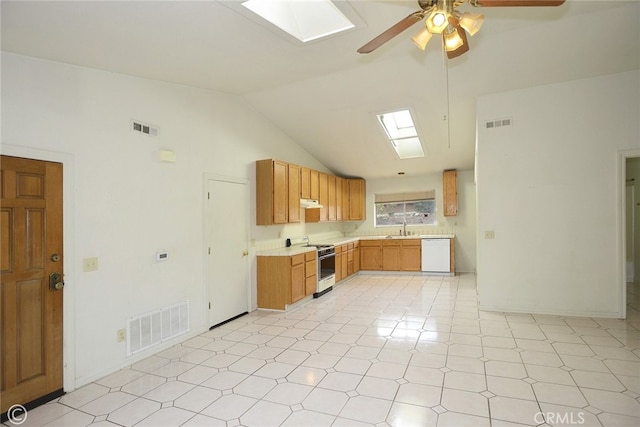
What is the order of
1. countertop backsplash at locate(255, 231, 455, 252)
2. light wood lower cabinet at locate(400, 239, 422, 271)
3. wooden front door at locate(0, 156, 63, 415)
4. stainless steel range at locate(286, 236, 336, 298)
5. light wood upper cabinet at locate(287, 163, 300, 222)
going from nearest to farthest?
wooden front door at locate(0, 156, 63, 415)
light wood upper cabinet at locate(287, 163, 300, 222)
stainless steel range at locate(286, 236, 336, 298)
countertop backsplash at locate(255, 231, 455, 252)
light wood lower cabinet at locate(400, 239, 422, 271)

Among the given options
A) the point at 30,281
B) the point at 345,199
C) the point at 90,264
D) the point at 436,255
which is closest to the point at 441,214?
the point at 436,255

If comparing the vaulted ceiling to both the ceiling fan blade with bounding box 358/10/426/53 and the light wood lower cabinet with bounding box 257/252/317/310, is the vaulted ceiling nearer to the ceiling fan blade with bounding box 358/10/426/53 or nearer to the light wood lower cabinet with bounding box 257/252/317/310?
the ceiling fan blade with bounding box 358/10/426/53

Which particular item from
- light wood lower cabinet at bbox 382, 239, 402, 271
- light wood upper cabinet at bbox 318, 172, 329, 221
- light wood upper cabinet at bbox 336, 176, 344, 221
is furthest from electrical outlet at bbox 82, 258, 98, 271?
light wood lower cabinet at bbox 382, 239, 402, 271

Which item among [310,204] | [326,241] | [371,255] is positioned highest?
[310,204]

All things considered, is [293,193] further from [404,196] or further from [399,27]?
[404,196]

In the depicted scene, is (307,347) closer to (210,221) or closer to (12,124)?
(210,221)

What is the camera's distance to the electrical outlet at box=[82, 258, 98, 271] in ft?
9.19

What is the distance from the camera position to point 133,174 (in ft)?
10.6

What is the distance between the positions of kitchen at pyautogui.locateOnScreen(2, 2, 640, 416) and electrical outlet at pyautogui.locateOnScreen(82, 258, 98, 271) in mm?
39

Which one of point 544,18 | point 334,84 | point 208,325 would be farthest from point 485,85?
point 208,325

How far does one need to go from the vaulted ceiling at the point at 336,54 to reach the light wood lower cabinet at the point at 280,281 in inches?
91.4

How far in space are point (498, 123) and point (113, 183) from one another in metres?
4.69

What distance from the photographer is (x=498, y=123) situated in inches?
176

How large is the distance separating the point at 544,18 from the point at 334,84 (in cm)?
232
